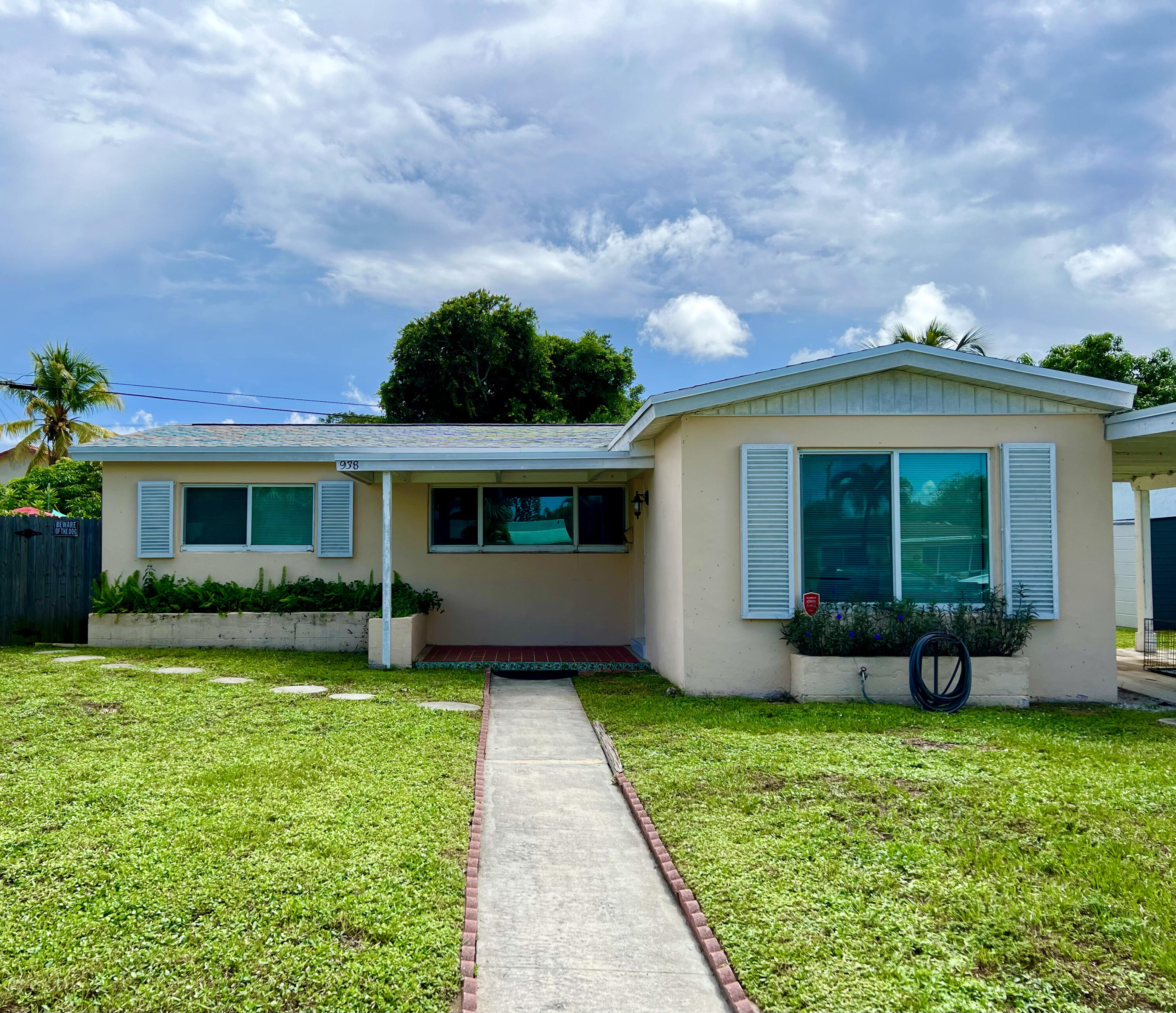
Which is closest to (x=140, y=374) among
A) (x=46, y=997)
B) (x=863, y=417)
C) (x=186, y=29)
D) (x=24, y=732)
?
(x=186, y=29)

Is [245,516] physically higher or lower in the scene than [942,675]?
higher

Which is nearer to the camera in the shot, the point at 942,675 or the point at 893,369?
the point at 942,675

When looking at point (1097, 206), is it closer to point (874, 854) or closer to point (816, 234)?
point (816, 234)

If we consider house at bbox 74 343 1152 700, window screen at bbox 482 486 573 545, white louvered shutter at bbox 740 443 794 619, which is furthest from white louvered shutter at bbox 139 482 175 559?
white louvered shutter at bbox 740 443 794 619

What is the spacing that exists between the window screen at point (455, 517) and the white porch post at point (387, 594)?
Answer: 79.4 inches

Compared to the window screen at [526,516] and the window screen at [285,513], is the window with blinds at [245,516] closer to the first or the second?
the window screen at [285,513]

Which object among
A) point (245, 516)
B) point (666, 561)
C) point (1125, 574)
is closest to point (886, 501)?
point (666, 561)

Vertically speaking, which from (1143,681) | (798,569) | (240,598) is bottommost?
(1143,681)

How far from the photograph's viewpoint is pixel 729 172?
13.6m

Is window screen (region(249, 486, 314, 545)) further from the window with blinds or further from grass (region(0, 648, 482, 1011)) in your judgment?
grass (region(0, 648, 482, 1011))

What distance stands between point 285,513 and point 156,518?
1.75m

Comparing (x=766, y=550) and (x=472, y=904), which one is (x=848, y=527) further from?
(x=472, y=904)

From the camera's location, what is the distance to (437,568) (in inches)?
443

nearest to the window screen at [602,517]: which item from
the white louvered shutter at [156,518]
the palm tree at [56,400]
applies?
the white louvered shutter at [156,518]
